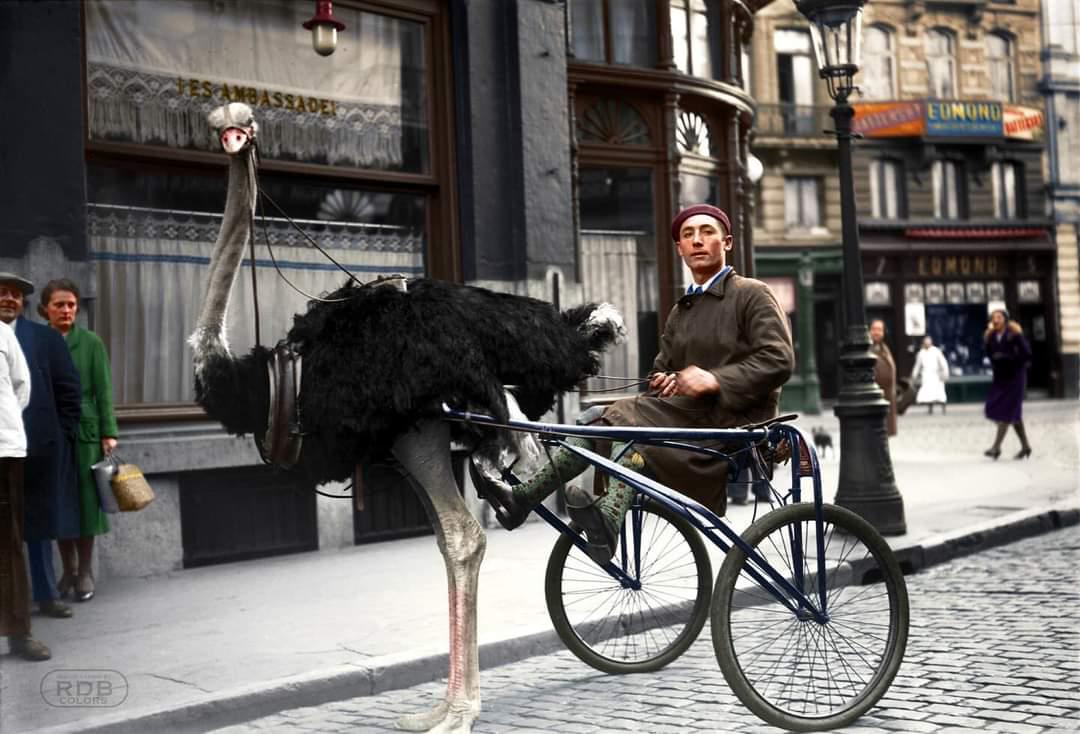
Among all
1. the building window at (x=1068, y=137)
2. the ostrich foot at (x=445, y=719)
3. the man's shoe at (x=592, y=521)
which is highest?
the building window at (x=1068, y=137)

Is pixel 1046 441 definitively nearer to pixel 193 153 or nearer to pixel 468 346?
pixel 193 153

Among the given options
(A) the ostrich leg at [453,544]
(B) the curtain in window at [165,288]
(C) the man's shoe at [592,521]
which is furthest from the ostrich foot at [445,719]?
(B) the curtain in window at [165,288]

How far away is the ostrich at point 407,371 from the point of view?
435cm

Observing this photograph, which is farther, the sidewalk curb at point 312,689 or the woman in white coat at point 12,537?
the woman in white coat at point 12,537

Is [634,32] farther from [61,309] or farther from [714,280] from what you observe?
[714,280]

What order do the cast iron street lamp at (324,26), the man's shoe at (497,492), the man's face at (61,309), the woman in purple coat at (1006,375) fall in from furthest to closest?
1. the woman in purple coat at (1006,375)
2. the cast iron street lamp at (324,26)
3. the man's face at (61,309)
4. the man's shoe at (497,492)

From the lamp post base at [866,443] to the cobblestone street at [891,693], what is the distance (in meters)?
2.25

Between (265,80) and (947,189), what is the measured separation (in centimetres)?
2802

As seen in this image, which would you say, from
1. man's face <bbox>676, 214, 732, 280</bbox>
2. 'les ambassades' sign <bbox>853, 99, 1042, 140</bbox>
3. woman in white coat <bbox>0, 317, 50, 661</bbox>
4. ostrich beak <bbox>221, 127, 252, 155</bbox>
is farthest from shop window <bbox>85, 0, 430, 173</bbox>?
'les ambassades' sign <bbox>853, 99, 1042, 140</bbox>

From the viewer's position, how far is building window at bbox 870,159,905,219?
3269 cm

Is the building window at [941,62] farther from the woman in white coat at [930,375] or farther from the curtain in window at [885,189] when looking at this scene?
the woman in white coat at [930,375]

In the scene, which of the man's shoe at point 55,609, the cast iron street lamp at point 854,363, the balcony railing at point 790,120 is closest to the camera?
the man's shoe at point 55,609

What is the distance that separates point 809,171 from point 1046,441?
49.6 feet

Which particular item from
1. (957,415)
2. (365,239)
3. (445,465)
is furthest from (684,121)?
(957,415)
